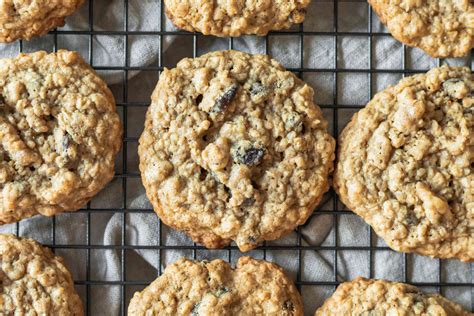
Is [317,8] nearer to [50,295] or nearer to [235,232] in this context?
[235,232]

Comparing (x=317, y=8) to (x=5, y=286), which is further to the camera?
(x=317, y=8)

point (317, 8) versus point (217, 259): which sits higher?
point (317, 8)

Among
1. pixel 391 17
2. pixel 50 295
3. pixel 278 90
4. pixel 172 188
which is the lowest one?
pixel 50 295

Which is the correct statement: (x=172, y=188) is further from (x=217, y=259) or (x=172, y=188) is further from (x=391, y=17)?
(x=391, y=17)

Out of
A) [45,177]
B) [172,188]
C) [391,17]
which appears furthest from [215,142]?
[391,17]

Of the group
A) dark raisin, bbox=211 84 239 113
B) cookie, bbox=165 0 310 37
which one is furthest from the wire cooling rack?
dark raisin, bbox=211 84 239 113

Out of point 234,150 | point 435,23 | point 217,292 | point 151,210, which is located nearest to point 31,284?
point 151,210

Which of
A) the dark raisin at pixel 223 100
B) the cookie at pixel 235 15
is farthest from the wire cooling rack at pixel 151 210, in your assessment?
the dark raisin at pixel 223 100
